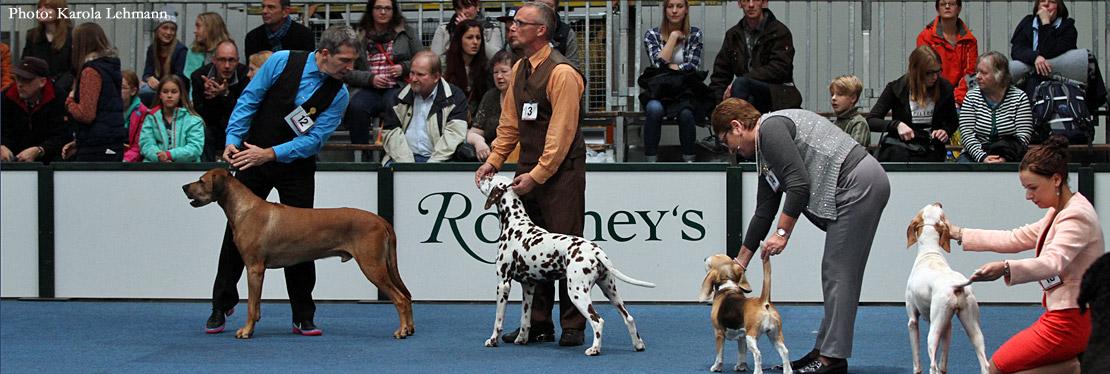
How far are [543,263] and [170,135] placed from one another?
4.11m

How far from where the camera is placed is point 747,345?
229 inches

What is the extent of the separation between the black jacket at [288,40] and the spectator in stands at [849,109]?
404cm

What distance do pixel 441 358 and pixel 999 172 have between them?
4173 millimetres

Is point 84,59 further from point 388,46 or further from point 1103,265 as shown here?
point 1103,265

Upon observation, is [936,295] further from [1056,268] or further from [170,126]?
[170,126]

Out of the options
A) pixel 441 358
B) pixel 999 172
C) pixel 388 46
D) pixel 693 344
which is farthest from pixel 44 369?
pixel 999 172

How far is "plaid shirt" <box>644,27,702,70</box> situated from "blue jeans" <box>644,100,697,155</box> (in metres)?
0.38

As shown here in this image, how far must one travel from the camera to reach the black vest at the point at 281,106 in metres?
7.21

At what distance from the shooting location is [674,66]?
34.6 feet

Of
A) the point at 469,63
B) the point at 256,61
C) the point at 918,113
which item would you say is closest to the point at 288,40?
the point at 256,61

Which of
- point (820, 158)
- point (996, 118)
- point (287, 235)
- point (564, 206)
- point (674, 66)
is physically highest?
point (674, 66)

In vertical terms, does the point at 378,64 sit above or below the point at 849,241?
above

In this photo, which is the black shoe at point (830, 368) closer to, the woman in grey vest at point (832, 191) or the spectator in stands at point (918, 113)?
the woman in grey vest at point (832, 191)

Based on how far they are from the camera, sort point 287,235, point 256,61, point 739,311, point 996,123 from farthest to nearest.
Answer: point 256,61 < point 996,123 < point 287,235 < point 739,311
